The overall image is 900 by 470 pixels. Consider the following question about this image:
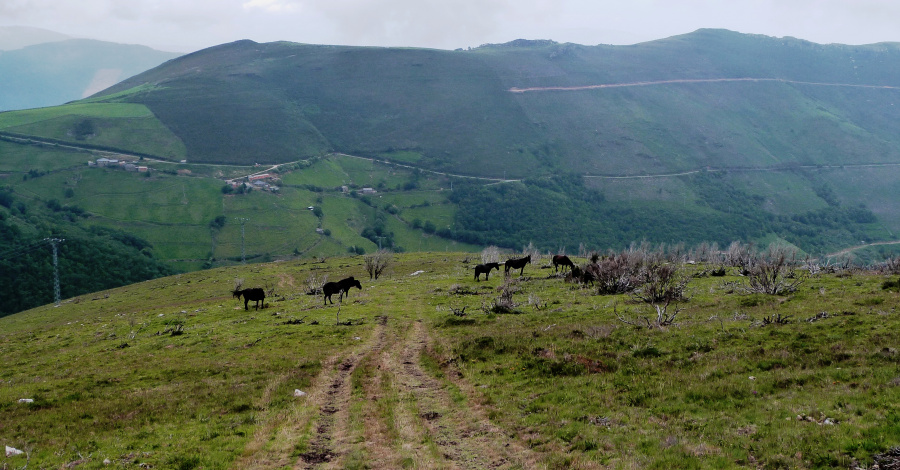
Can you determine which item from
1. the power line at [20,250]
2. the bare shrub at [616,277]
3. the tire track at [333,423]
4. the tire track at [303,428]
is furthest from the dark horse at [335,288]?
the power line at [20,250]

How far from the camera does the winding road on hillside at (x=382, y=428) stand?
13.7 m

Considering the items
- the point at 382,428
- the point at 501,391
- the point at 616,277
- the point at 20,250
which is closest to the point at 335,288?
the point at 616,277

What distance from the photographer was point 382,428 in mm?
16078

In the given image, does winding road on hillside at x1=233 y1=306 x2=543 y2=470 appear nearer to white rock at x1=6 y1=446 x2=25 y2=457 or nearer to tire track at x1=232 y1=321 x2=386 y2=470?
tire track at x1=232 y1=321 x2=386 y2=470

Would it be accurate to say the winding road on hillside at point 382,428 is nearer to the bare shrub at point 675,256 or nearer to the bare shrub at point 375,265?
the bare shrub at point 675,256

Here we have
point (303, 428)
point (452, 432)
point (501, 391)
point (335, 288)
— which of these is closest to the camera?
point (452, 432)

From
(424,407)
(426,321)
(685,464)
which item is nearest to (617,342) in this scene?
(424,407)

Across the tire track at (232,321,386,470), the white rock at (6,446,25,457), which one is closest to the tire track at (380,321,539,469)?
the tire track at (232,321,386,470)

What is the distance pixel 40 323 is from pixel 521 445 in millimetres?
76366

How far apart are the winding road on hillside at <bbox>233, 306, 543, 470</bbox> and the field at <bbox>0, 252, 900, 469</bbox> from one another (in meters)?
0.08

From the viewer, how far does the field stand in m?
13.1

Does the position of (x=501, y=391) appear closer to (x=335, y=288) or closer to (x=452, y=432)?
(x=452, y=432)

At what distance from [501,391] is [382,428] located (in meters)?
4.58

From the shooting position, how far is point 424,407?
58.8 feet
